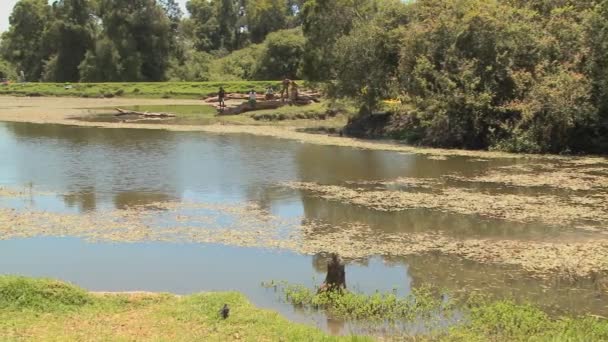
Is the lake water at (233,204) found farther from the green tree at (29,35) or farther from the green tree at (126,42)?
the green tree at (29,35)

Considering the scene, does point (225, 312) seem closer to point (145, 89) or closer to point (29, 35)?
point (145, 89)

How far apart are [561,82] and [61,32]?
62.0 meters

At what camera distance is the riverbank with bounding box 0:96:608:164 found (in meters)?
21.5

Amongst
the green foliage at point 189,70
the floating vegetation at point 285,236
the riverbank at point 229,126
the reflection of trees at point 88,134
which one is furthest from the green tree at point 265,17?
the floating vegetation at point 285,236

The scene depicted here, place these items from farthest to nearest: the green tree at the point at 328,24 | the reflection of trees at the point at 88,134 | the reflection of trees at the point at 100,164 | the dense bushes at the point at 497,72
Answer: the green tree at the point at 328,24
the reflection of trees at the point at 88,134
the dense bushes at the point at 497,72
the reflection of trees at the point at 100,164

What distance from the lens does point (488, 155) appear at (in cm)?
2083

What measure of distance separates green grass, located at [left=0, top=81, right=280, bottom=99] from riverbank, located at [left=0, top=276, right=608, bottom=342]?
43.8 m

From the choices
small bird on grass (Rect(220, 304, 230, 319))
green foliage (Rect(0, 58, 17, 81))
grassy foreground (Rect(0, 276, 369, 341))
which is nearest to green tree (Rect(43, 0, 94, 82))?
Result: green foliage (Rect(0, 58, 17, 81))

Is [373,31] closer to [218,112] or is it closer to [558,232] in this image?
[218,112]

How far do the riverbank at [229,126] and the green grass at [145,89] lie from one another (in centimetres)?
333

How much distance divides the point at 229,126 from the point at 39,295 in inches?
944

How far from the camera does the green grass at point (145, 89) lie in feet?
175

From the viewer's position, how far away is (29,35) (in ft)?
259

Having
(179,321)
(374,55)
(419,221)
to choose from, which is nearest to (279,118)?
(374,55)
